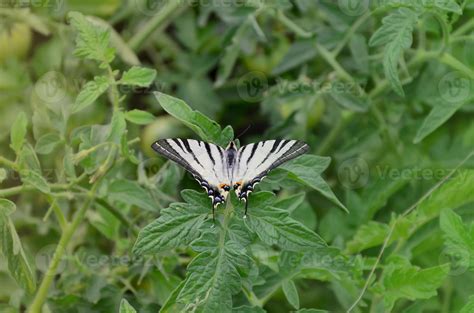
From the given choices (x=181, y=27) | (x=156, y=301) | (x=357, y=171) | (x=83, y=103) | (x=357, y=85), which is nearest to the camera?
(x=83, y=103)

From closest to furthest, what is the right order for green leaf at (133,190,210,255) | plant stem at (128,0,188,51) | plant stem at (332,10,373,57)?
green leaf at (133,190,210,255) < plant stem at (332,10,373,57) < plant stem at (128,0,188,51)

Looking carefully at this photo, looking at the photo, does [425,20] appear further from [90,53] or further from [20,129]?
[20,129]

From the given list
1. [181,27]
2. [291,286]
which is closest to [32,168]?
[291,286]

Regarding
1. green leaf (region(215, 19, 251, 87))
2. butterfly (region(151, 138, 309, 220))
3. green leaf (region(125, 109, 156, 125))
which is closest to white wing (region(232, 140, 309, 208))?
butterfly (region(151, 138, 309, 220))

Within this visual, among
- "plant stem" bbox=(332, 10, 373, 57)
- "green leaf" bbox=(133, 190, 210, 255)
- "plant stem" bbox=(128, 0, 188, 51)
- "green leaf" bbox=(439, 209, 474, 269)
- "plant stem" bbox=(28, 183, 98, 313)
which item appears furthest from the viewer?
"plant stem" bbox=(128, 0, 188, 51)

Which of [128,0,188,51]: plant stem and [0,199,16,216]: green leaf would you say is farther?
[128,0,188,51]: plant stem

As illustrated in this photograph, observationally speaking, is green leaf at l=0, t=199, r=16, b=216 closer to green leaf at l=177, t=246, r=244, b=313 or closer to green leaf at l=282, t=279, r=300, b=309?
green leaf at l=177, t=246, r=244, b=313

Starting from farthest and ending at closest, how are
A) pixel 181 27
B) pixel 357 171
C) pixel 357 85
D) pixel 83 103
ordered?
1. pixel 181 27
2. pixel 357 171
3. pixel 357 85
4. pixel 83 103
